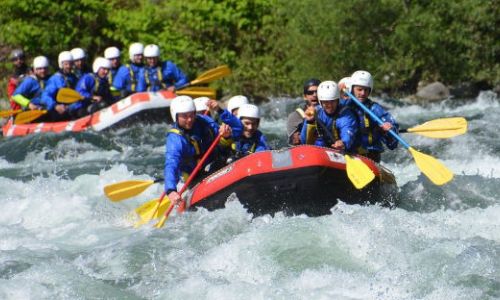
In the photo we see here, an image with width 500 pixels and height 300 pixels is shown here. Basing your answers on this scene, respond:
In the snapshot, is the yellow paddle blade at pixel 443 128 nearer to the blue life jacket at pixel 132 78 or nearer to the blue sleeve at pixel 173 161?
the blue sleeve at pixel 173 161

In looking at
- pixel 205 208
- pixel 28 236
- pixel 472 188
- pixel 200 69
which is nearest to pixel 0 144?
pixel 200 69

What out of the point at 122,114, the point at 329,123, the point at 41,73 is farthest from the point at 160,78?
the point at 329,123

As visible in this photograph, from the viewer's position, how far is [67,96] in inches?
547

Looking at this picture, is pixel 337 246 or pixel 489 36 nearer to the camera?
pixel 337 246

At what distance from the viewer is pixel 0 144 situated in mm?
14281

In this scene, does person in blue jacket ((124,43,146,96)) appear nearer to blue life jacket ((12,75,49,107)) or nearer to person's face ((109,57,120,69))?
person's face ((109,57,120,69))

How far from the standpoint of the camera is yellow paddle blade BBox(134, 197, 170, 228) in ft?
29.7

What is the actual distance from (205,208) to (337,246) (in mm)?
1484

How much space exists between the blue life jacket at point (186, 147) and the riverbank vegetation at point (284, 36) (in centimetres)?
700

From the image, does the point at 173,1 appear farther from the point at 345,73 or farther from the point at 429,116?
the point at 429,116

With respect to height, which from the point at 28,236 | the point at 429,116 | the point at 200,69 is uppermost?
the point at 28,236

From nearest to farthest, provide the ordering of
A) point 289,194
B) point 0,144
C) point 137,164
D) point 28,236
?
1. point 289,194
2. point 28,236
3. point 137,164
4. point 0,144

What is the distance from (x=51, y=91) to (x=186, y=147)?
6.07m

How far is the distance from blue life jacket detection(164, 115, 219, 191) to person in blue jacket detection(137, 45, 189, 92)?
552cm
